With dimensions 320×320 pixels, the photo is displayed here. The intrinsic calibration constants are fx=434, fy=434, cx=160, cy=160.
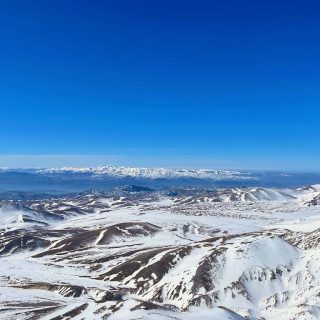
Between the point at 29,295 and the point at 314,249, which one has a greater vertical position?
the point at 314,249

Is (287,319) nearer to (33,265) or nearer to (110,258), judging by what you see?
(110,258)

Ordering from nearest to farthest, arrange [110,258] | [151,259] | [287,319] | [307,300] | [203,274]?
[287,319]
[307,300]
[203,274]
[151,259]
[110,258]

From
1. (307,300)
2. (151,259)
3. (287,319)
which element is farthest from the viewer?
(151,259)

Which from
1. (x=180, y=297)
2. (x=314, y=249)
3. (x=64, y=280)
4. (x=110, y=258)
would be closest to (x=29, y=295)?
(x=64, y=280)

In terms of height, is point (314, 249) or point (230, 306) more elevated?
point (314, 249)

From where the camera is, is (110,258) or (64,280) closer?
(64,280)

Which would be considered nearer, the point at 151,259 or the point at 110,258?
the point at 151,259

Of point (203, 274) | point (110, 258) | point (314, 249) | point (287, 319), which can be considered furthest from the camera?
point (110, 258)

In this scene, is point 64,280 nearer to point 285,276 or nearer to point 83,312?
Answer: point 83,312

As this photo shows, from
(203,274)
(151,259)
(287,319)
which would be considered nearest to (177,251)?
(151,259)
